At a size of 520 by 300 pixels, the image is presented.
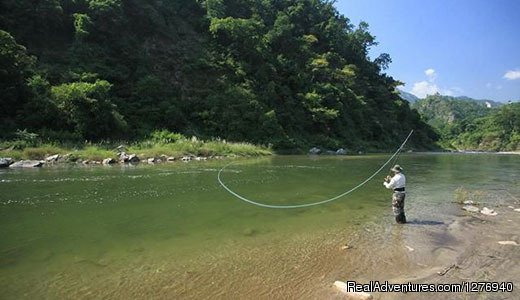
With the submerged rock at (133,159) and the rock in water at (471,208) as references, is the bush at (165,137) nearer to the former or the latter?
the submerged rock at (133,159)

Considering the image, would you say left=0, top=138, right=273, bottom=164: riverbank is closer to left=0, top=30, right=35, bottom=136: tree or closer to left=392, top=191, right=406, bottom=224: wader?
left=0, top=30, right=35, bottom=136: tree

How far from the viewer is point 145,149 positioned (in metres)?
32.7

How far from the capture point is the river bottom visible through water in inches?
260

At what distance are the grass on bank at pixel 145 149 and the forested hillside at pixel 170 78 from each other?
1643 mm

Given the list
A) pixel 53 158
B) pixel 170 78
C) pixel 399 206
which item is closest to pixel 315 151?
pixel 170 78

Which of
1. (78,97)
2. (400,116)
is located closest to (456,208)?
(78,97)

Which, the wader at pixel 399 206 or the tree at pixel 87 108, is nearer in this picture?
the wader at pixel 399 206

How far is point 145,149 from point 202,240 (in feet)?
82.1

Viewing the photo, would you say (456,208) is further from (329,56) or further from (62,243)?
(329,56)

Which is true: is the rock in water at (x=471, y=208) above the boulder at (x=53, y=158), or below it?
below

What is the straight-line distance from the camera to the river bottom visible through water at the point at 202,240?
6.61 m

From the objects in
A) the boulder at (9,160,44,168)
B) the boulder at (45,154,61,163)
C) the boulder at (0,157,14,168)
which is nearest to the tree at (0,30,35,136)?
the boulder at (45,154,61,163)

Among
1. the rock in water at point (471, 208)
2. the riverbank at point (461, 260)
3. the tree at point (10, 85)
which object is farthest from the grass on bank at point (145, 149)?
the riverbank at point (461, 260)

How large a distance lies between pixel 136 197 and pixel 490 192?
15071mm
